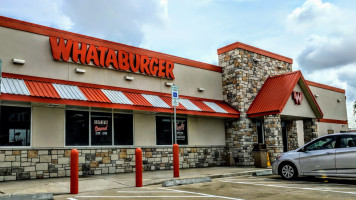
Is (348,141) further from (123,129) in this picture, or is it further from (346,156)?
(123,129)

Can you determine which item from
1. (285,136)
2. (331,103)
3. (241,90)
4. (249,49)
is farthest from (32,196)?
(331,103)

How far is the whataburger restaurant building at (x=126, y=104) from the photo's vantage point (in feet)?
40.0

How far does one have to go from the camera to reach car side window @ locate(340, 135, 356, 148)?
1058 cm

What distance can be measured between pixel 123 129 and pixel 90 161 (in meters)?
2.07

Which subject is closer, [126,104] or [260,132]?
[126,104]

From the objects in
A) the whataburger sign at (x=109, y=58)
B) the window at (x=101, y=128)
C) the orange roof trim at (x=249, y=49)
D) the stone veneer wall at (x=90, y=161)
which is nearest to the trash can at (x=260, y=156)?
the stone veneer wall at (x=90, y=161)

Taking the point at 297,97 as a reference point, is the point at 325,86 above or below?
above

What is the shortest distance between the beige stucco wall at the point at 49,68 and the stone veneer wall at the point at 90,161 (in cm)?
294

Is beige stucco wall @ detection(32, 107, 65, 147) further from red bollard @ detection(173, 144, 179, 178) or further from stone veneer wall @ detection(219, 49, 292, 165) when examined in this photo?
stone veneer wall @ detection(219, 49, 292, 165)

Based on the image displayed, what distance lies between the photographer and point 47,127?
12.7 meters

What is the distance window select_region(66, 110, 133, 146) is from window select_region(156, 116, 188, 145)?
61.6 inches

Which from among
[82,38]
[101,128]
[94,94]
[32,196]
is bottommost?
[32,196]

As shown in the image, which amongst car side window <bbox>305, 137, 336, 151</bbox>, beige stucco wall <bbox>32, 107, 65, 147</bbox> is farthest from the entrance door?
beige stucco wall <bbox>32, 107, 65, 147</bbox>

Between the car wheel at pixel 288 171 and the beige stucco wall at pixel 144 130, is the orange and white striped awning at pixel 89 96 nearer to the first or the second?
the beige stucco wall at pixel 144 130
